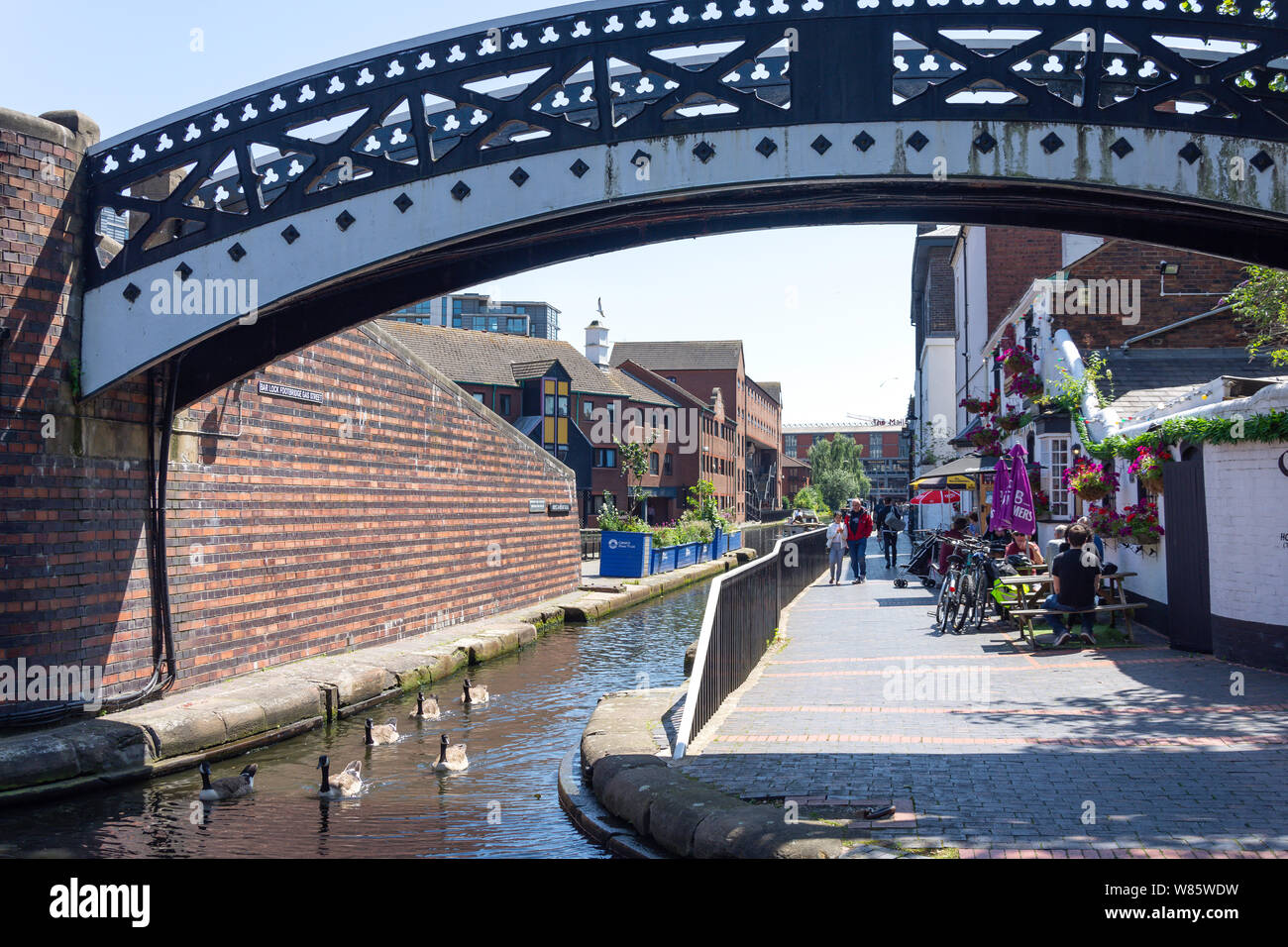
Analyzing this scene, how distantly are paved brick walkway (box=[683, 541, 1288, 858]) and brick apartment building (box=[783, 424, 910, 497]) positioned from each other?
12068 cm

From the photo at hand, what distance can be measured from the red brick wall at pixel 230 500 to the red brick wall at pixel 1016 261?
65.3ft

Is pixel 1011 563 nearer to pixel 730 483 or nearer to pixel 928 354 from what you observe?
pixel 928 354

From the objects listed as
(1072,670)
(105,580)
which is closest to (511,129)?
(105,580)

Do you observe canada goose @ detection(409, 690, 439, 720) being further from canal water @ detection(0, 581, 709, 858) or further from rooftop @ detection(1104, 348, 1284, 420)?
rooftop @ detection(1104, 348, 1284, 420)

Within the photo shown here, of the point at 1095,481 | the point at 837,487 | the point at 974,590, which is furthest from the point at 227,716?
the point at 837,487

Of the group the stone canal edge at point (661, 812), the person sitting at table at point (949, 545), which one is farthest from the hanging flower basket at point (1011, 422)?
the stone canal edge at point (661, 812)

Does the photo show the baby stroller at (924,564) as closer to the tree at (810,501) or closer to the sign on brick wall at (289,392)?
the sign on brick wall at (289,392)

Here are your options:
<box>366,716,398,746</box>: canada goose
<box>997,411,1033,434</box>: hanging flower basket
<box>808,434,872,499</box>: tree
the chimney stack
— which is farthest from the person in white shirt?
<box>808,434,872,499</box>: tree

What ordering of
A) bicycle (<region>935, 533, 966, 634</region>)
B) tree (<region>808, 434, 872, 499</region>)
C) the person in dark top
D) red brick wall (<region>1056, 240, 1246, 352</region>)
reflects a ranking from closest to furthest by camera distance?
the person in dark top, bicycle (<region>935, 533, 966, 634</region>), red brick wall (<region>1056, 240, 1246, 352</region>), tree (<region>808, 434, 872, 499</region>)

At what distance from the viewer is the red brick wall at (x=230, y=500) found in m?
9.01

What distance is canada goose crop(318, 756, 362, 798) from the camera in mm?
8305

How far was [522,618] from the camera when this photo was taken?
18.7 metres

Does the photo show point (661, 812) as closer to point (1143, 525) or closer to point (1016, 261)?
point (1143, 525)
